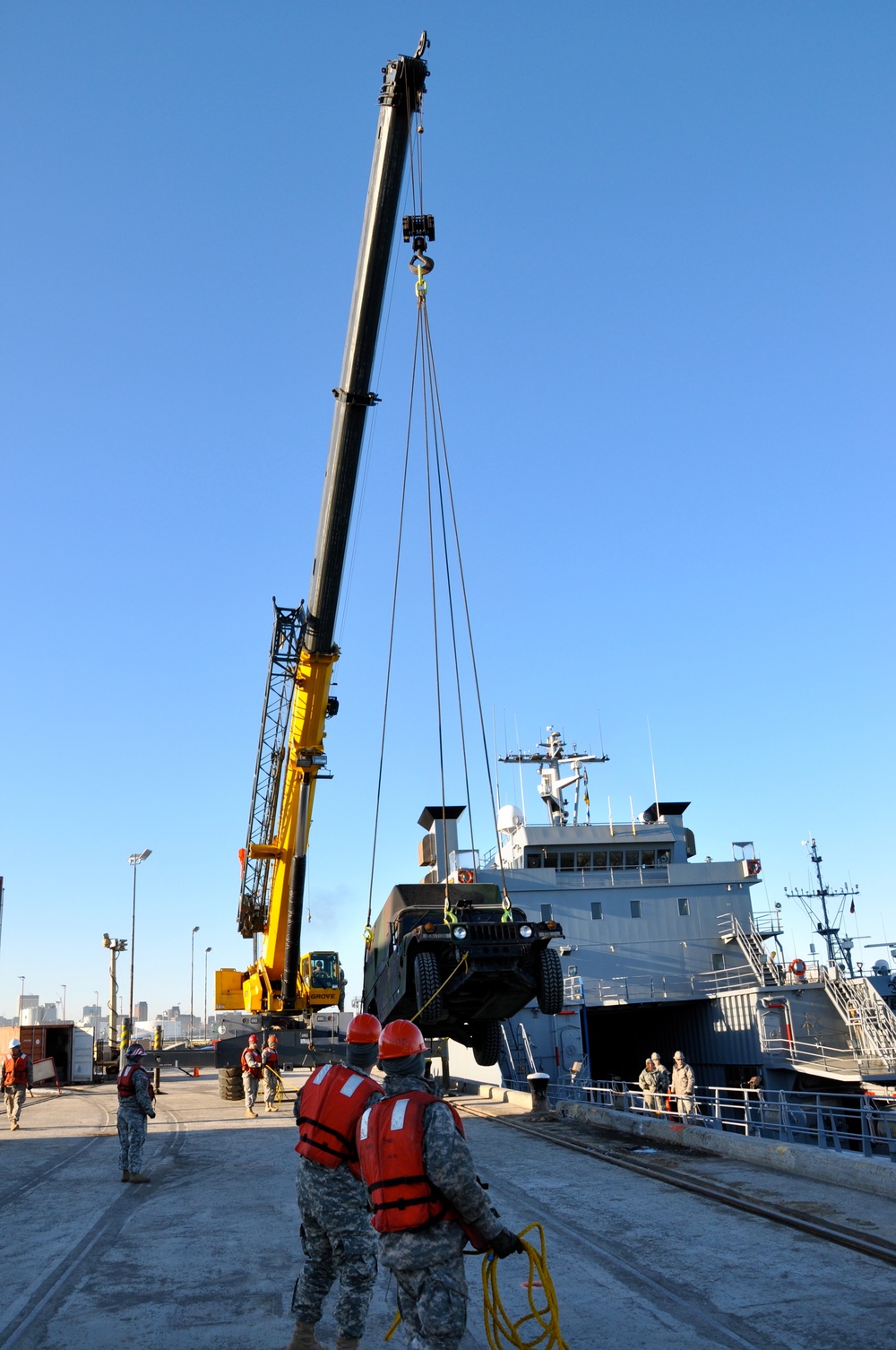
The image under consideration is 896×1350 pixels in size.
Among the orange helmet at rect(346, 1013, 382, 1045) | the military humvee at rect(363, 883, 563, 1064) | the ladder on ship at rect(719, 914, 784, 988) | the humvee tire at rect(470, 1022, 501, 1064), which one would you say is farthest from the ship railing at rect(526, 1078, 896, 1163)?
the orange helmet at rect(346, 1013, 382, 1045)

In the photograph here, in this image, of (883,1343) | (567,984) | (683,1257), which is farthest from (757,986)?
(883,1343)

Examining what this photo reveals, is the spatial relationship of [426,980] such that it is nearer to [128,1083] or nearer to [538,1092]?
[128,1083]

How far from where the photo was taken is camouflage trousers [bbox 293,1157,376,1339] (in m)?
5.22

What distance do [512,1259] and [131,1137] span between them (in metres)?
6.03

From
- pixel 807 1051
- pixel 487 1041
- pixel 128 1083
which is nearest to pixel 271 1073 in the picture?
pixel 487 1041

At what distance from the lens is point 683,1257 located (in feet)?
24.0

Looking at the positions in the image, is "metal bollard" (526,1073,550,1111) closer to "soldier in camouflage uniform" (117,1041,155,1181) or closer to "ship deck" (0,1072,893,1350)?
"ship deck" (0,1072,893,1350)

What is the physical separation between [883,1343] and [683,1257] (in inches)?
87.9

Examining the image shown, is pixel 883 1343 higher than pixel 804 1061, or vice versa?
pixel 883 1343

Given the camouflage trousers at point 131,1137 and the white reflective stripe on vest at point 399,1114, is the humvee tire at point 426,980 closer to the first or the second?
the camouflage trousers at point 131,1137

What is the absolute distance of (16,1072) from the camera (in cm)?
1828

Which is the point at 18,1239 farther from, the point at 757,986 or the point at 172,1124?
the point at 757,986

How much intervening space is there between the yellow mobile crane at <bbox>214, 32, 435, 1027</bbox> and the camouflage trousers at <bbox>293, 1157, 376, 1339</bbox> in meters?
13.5

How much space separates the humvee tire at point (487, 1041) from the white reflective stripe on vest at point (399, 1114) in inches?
421
